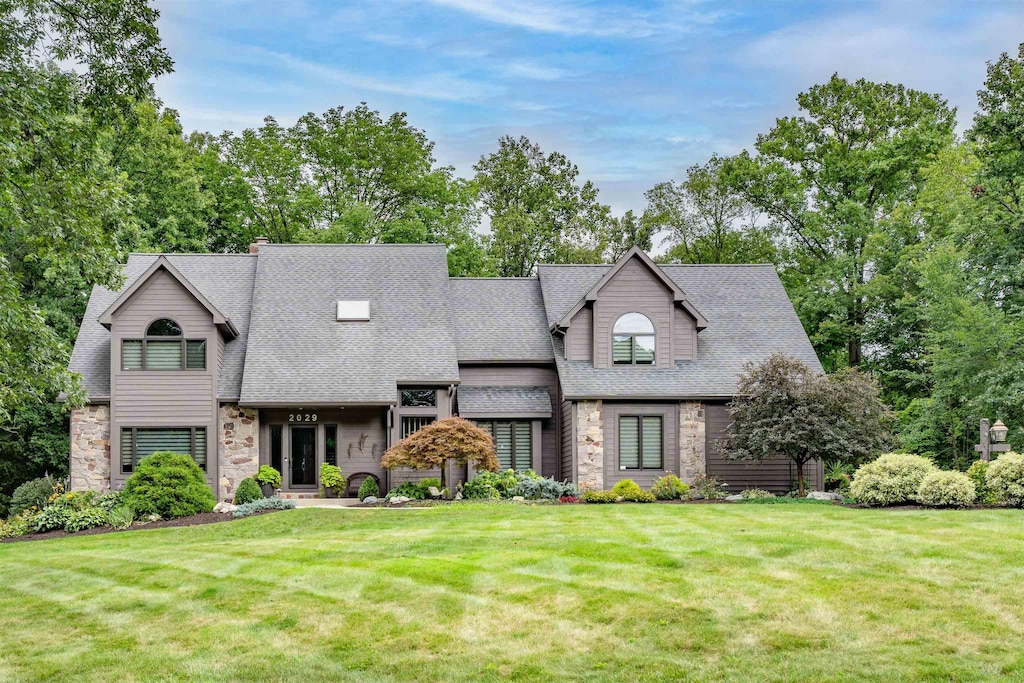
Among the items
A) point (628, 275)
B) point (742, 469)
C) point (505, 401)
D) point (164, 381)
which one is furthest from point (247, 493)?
point (742, 469)

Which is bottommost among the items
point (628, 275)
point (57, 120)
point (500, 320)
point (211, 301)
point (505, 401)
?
point (505, 401)

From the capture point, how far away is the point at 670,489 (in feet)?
75.7

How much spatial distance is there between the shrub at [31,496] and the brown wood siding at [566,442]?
1245 centimetres

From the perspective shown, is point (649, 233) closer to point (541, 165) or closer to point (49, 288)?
point (541, 165)

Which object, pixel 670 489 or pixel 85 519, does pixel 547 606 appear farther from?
pixel 85 519

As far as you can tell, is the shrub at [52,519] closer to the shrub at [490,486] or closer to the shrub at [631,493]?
the shrub at [490,486]

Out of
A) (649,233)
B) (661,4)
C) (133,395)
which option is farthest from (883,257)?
(133,395)

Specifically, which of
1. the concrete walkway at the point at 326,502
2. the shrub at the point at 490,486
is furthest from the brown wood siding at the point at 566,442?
the concrete walkway at the point at 326,502

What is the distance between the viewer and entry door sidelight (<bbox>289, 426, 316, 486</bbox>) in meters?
25.1

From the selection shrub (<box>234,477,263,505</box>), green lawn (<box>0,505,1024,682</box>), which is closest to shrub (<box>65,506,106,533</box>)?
shrub (<box>234,477,263,505</box>)

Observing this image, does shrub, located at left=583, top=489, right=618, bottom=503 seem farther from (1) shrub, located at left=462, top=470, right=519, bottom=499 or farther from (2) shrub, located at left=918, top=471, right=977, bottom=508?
(2) shrub, located at left=918, top=471, right=977, bottom=508

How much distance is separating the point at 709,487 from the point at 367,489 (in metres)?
8.03

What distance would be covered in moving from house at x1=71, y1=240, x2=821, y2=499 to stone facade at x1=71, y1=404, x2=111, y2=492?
0.11 ft

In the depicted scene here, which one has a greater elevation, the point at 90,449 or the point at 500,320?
the point at 500,320
